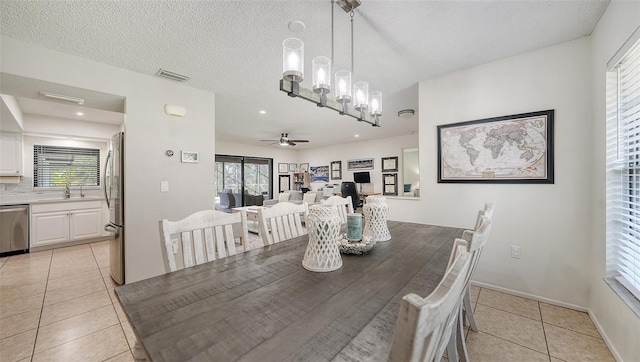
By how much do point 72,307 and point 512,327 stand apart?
385 cm

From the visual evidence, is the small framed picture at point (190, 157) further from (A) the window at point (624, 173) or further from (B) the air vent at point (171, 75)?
(A) the window at point (624, 173)

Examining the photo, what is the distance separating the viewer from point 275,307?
82 centimetres

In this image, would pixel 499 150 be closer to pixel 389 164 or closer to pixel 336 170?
pixel 389 164

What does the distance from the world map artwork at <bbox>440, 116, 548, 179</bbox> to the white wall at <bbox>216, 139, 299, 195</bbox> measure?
6252mm

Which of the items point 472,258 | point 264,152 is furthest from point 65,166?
point 472,258

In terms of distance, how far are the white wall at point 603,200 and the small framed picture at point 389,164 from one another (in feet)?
15.9

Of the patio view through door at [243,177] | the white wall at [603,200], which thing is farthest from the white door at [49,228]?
the white wall at [603,200]

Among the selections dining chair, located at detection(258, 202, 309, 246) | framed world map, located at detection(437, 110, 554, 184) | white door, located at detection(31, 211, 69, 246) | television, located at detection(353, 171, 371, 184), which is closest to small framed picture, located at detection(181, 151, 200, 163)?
dining chair, located at detection(258, 202, 309, 246)

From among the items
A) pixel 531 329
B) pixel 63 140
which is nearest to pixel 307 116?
pixel 531 329

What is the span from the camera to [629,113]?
158cm

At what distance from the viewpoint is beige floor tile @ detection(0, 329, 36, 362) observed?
1.63m

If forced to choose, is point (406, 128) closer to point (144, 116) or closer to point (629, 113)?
point (629, 113)

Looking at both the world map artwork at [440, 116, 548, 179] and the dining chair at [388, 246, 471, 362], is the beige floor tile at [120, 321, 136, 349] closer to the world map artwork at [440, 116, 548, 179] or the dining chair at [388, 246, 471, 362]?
the dining chair at [388, 246, 471, 362]

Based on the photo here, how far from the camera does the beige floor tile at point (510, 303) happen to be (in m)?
2.07
